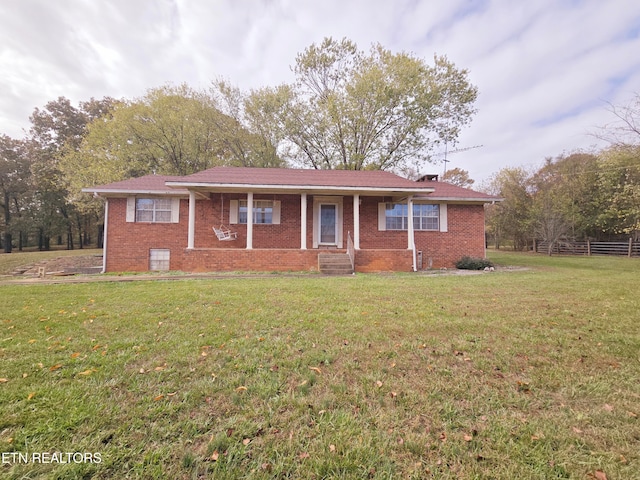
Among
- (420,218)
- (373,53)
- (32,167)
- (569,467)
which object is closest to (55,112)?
(32,167)

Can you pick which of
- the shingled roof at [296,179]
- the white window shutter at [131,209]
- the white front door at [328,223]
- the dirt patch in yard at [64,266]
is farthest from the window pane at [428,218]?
the dirt patch in yard at [64,266]

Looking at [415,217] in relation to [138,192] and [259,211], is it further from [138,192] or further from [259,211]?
[138,192]

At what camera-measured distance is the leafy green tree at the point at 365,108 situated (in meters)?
18.6

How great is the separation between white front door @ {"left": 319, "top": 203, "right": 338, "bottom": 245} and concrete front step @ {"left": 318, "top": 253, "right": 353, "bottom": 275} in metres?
2.39

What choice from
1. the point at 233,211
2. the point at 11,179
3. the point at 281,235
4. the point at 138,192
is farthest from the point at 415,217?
the point at 11,179

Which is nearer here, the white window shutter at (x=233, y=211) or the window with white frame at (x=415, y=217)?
the white window shutter at (x=233, y=211)

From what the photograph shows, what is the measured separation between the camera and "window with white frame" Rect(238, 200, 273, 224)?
13.0m

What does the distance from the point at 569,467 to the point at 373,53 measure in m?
22.9

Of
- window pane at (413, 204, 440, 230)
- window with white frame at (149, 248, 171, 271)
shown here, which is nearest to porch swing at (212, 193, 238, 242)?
window with white frame at (149, 248, 171, 271)

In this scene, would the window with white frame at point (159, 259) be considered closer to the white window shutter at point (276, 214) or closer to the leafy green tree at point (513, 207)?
the white window shutter at point (276, 214)

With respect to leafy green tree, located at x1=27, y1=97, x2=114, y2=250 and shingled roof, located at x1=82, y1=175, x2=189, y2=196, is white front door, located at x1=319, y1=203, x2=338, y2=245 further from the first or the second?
leafy green tree, located at x1=27, y1=97, x2=114, y2=250

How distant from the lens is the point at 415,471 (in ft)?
5.23

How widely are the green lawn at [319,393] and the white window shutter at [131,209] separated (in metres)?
8.56

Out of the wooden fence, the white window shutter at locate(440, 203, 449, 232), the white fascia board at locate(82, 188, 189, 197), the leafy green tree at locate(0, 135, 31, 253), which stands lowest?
the wooden fence
